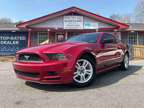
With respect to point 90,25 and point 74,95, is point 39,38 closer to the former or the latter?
point 90,25

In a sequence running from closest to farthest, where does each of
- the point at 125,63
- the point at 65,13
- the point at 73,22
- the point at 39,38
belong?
the point at 125,63 → the point at 65,13 → the point at 73,22 → the point at 39,38

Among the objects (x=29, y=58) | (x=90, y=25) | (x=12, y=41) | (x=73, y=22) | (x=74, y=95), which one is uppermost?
(x=73, y=22)

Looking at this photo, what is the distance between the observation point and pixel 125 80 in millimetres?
6117

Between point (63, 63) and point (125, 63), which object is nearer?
point (63, 63)

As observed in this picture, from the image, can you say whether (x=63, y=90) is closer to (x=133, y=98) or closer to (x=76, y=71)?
(x=76, y=71)

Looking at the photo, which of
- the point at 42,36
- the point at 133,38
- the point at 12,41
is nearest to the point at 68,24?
the point at 42,36

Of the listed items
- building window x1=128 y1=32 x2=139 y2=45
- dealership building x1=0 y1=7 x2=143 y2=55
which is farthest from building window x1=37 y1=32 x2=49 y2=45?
building window x1=128 y1=32 x2=139 y2=45

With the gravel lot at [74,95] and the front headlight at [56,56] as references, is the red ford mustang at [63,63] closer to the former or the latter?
the front headlight at [56,56]

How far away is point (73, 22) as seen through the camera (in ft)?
54.6

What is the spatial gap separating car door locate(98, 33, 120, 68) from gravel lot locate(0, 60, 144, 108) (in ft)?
2.20

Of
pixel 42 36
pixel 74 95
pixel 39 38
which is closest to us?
pixel 74 95

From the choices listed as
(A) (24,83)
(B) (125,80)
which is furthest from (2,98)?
(B) (125,80)

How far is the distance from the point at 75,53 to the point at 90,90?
3.25 ft

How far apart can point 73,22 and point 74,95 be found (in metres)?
12.5
